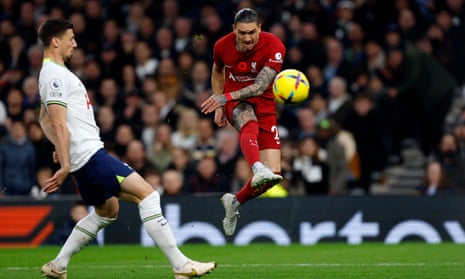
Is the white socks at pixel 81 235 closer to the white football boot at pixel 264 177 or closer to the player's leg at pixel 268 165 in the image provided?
the white football boot at pixel 264 177

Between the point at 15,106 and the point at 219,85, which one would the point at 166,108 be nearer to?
the point at 15,106

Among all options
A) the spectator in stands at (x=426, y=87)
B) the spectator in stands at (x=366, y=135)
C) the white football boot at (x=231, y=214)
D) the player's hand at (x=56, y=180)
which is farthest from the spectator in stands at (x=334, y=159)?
the player's hand at (x=56, y=180)

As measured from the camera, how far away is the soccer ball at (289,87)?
12234 millimetres

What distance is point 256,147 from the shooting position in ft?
39.8

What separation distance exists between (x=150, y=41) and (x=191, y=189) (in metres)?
3.77

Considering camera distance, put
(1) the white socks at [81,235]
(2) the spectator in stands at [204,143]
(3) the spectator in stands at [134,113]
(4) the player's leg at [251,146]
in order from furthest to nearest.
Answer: (3) the spectator in stands at [134,113], (2) the spectator in stands at [204,143], (4) the player's leg at [251,146], (1) the white socks at [81,235]

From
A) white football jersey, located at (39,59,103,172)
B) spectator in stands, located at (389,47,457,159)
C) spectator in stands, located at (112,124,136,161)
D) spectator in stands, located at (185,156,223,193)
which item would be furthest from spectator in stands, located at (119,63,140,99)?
white football jersey, located at (39,59,103,172)

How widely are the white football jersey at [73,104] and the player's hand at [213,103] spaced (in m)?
1.95

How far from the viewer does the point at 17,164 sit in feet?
59.7

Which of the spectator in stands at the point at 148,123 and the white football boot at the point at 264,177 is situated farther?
the spectator in stands at the point at 148,123

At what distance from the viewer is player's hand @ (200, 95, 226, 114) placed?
12.0m

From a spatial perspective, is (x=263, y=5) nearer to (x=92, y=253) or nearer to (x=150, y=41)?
(x=150, y=41)

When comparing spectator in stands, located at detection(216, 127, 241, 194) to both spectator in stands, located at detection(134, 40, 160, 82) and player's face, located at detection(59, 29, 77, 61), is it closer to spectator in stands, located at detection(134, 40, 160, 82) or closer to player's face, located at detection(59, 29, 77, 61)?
spectator in stands, located at detection(134, 40, 160, 82)

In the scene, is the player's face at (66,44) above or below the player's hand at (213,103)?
above
